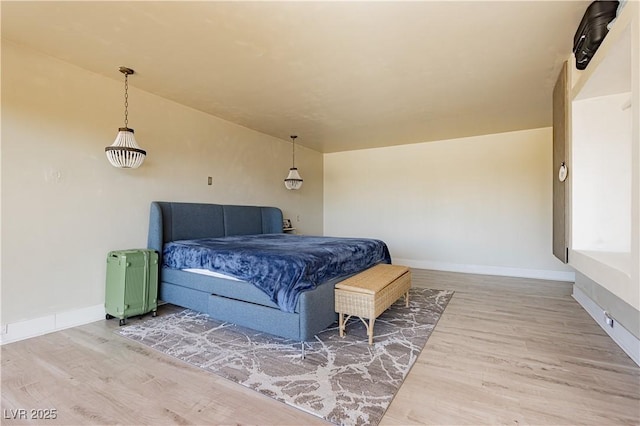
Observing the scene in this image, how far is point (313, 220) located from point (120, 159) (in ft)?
14.9

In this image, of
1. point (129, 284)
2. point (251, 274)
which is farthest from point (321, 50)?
point (129, 284)

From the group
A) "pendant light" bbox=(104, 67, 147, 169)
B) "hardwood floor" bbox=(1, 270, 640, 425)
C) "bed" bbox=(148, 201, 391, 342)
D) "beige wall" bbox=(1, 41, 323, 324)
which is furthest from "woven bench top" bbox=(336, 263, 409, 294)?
"beige wall" bbox=(1, 41, 323, 324)

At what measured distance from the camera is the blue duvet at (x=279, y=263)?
2510 mm

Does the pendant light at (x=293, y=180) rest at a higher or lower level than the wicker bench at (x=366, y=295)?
higher

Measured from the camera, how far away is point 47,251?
9.34 feet

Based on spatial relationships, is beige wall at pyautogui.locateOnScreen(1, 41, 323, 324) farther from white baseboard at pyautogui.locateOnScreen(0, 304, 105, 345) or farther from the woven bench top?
the woven bench top

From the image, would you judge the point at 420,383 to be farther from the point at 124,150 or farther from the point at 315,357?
the point at 124,150

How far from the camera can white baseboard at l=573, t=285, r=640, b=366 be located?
2309 millimetres

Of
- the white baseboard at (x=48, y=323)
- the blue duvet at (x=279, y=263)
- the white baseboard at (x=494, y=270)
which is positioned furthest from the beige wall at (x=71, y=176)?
the white baseboard at (x=494, y=270)

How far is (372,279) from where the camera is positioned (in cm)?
299

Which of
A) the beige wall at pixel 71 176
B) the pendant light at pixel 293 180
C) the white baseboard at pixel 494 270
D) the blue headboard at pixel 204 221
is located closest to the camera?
the beige wall at pixel 71 176

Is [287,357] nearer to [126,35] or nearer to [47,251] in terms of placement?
[47,251]

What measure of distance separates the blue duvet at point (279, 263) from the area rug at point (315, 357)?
46 centimetres

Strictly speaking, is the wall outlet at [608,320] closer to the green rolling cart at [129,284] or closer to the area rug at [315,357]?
the area rug at [315,357]
